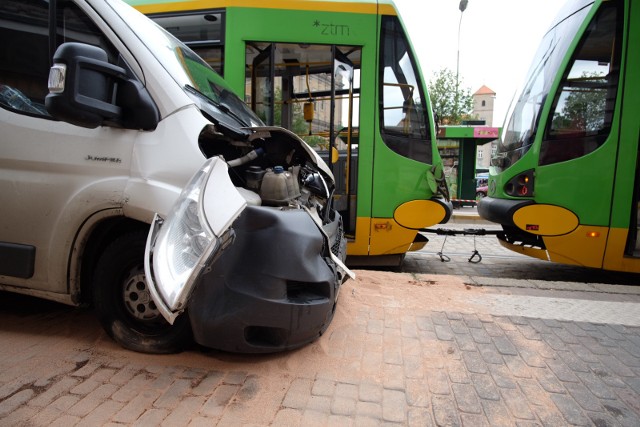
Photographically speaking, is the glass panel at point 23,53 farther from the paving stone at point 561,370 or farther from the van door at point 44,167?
the paving stone at point 561,370

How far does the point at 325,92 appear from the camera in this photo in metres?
5.85

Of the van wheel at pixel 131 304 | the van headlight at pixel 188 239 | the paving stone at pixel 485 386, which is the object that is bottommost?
the paving stone at pixel 485 386

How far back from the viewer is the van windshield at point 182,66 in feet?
8.69

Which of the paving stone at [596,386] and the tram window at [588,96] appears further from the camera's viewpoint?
the tram window at [588,96]

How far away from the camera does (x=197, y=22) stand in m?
5.33

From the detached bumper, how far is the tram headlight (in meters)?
4.02

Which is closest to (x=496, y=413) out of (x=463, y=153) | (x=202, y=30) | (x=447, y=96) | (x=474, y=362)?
(x=474, y=362)

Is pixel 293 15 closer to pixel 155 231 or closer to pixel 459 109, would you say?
pixel 155 231

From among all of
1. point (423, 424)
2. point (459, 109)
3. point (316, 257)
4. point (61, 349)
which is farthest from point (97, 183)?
point (459, 109)

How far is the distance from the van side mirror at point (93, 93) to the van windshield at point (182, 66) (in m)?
0.30

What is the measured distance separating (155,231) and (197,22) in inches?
171

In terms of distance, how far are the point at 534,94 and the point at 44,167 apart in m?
5.93

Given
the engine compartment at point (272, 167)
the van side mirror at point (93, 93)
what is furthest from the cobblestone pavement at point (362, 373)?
the van side mirror at point (93, 93)

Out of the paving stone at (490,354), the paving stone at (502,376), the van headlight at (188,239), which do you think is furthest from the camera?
the paving stone at (490,354)
